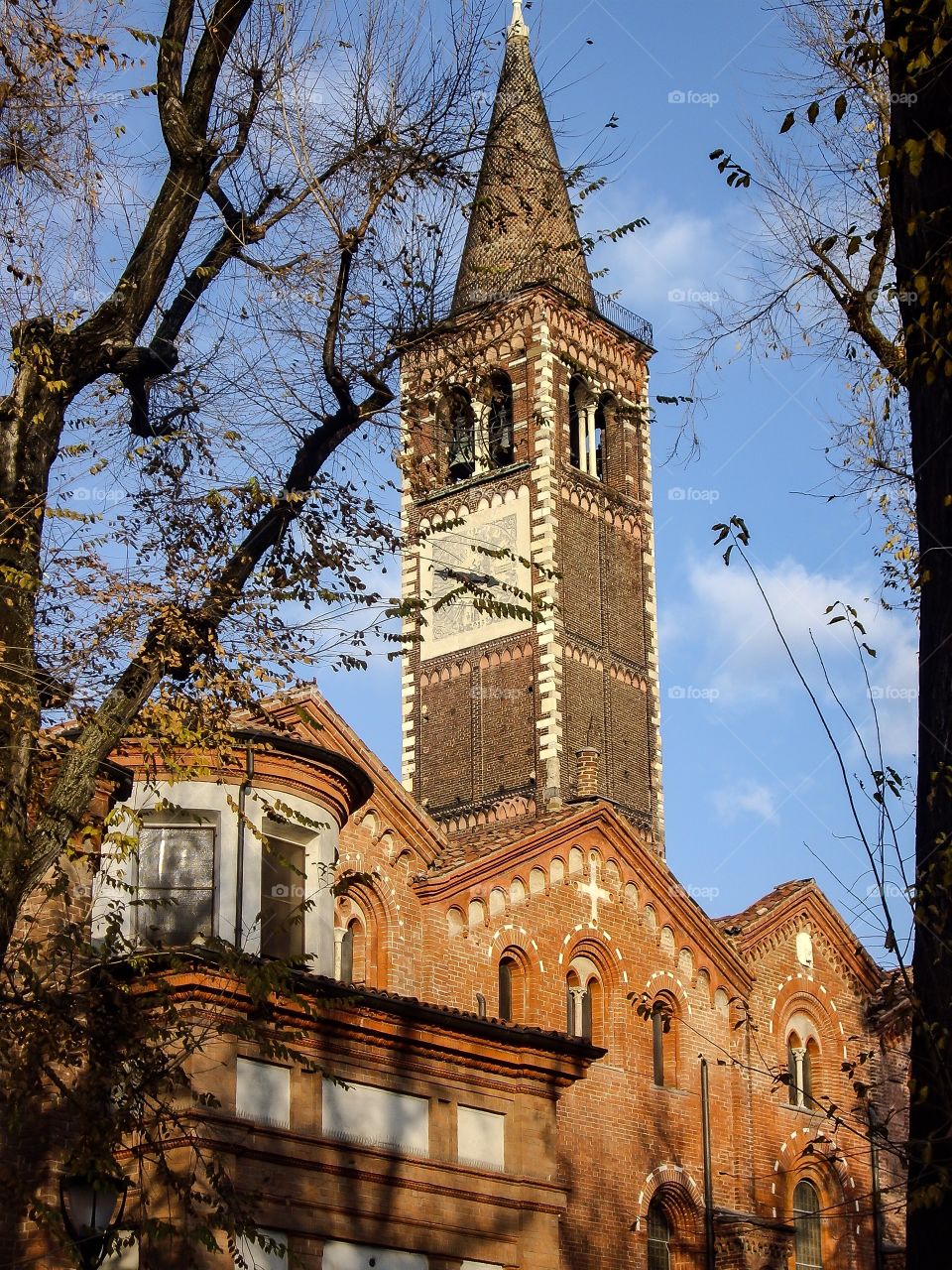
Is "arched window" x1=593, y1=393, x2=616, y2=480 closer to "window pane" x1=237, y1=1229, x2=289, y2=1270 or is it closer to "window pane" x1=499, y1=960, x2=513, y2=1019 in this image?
"window pane" x1=499, y1=960, x2=513, y2=1019

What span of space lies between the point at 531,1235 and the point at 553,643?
29.7 metres

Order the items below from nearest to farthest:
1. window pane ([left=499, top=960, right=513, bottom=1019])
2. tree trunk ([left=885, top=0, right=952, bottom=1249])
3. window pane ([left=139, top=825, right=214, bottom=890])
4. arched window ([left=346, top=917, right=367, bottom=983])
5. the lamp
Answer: tree trunk ([left=885, top=0, right=952, bottom=1249])
the lamp
window pane ([left=139, top=825, right=214, bottom=890])
arched window ([left=346, top=917, right=367, bottom=983])
window pane ([left=499, top=960, right=513, bottom=1019])

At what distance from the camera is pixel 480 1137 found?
66.1 ft

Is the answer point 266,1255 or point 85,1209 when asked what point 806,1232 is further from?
point 85,1209

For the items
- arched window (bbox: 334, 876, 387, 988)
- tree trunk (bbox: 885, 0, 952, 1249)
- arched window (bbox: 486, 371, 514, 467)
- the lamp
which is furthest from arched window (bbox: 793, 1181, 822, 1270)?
tree trunk (bbox: 885, 0, 952, 1249)

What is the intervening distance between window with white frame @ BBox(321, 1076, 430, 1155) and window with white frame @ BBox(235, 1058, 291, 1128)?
421mm

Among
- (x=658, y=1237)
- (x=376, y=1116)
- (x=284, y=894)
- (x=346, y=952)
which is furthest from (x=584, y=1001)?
(x=376, y=1116)

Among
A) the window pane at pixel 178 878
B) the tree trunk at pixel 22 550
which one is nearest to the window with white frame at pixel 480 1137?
the window pane at pixel 178 878

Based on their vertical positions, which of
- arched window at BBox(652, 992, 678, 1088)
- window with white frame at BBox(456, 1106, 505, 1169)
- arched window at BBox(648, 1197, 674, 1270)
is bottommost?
arched window at BBox(648, 1197, 674, 1270)

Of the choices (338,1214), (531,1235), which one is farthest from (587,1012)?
(338,1214)

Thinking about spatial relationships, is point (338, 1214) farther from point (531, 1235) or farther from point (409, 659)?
point (409, 659)

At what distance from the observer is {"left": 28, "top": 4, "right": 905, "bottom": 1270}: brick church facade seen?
1806cm

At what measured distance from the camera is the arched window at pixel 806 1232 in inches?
1281

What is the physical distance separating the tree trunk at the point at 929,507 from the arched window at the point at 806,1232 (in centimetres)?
2477
